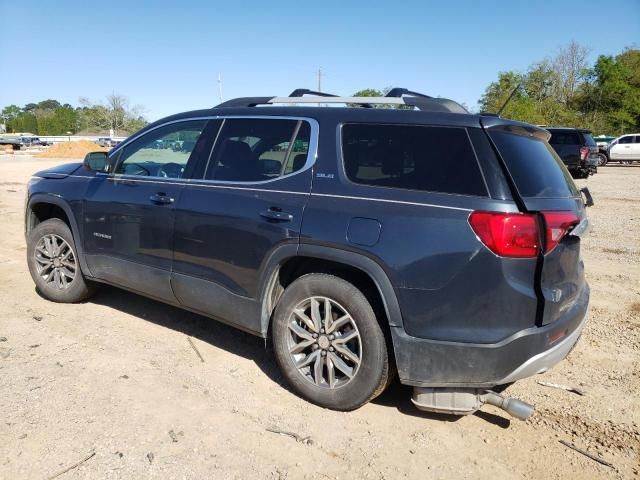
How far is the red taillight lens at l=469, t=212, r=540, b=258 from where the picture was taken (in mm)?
2633

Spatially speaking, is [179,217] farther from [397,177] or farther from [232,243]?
[397,177]

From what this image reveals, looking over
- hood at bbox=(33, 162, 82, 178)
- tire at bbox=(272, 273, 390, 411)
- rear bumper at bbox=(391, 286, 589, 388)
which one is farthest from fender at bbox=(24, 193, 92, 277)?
rear bumper at bbox=(391, 286, 589, 388)

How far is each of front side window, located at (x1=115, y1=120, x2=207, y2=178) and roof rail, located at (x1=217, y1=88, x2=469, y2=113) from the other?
35 cm

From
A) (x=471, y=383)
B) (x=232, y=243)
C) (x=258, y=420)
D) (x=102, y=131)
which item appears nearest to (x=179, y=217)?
(x=232, y=243)

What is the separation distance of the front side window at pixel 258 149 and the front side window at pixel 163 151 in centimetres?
32

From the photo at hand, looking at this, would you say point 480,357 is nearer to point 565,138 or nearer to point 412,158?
point 412,158

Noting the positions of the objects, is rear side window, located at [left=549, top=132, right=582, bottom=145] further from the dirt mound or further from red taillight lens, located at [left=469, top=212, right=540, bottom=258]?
the dirt mound

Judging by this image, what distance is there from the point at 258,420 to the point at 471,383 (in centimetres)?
127

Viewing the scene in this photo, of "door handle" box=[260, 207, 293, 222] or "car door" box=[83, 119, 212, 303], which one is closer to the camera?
"door handle" box=[260, 207, 293, 222]

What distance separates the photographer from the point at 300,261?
11.1 feet

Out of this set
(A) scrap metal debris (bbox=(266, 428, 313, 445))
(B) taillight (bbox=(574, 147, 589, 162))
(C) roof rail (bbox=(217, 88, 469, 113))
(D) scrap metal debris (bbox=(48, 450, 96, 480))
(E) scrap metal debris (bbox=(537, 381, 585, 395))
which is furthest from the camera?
(B) taillight (bbox=(574, 147, 589, 162))

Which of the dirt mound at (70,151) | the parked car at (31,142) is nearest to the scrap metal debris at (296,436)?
the dirt mound at (70,151)

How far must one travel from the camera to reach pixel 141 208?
4.12 metres

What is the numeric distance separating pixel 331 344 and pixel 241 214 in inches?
41.5
